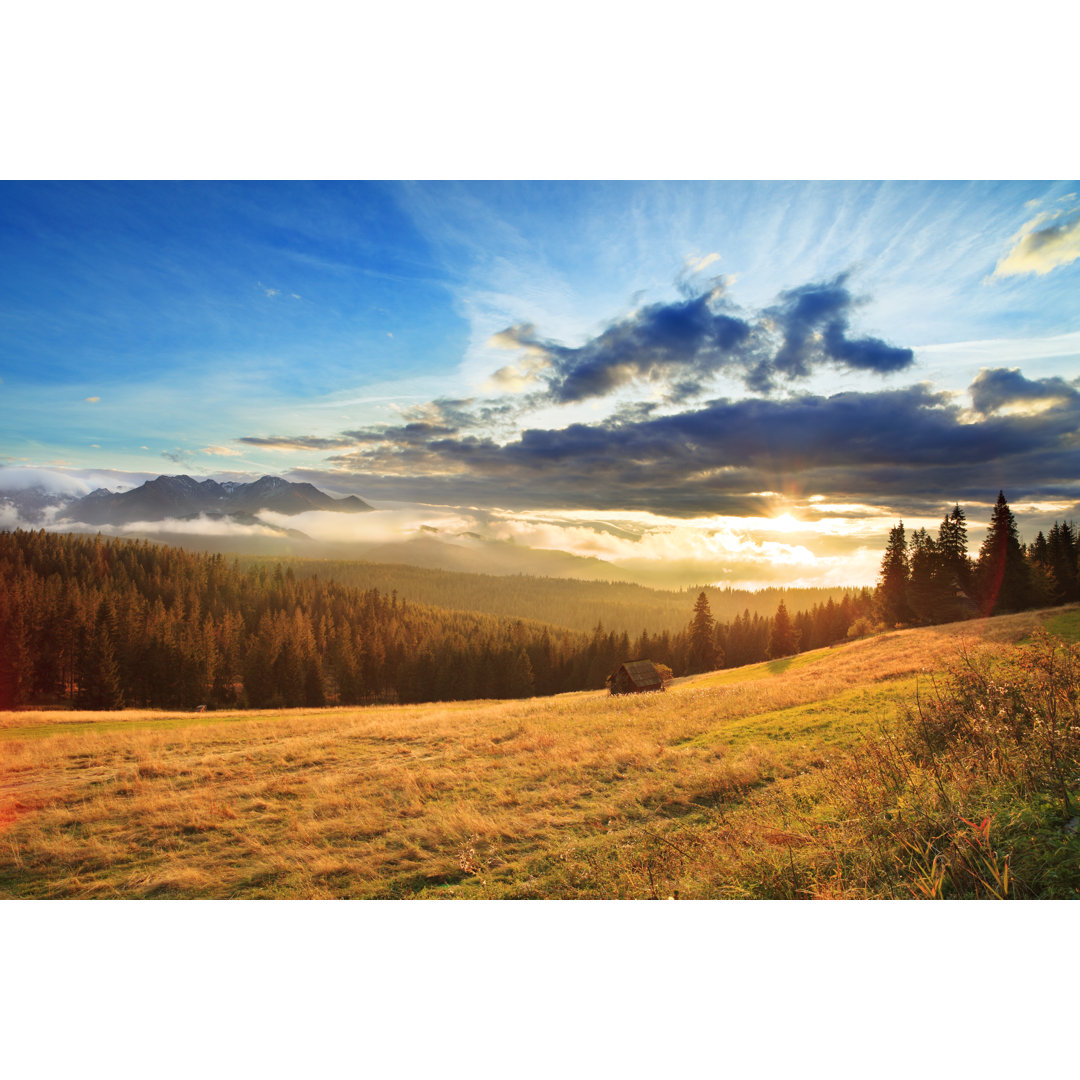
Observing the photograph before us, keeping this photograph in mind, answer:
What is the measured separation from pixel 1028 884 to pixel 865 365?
6.65 meters

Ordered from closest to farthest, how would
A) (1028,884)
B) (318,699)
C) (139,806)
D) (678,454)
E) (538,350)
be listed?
(1028,884), (139,806), (538,350), (678,454), (318,699)

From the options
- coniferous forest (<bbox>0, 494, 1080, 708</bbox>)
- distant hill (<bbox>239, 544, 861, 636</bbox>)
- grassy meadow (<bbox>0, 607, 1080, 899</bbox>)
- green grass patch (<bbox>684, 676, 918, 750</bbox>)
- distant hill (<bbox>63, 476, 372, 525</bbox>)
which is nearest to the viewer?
grassy meadow (<bbox>0, 607, 1080, 899</bbox>)

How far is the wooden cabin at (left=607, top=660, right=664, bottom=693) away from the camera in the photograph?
45.4 feet

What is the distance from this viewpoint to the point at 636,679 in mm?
14000

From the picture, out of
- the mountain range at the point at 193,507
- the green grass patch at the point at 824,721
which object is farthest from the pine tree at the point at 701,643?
the green grass patch at the point at 824,721

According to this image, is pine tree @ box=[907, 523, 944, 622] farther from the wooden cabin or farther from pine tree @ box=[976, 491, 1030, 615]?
the wooden cabin

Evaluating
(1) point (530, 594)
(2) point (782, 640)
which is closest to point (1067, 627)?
(2) point (782, 640)

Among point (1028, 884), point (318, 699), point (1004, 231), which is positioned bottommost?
point (318, 699)

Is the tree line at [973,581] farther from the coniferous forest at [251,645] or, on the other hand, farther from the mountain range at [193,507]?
the mountain range at [193,507]

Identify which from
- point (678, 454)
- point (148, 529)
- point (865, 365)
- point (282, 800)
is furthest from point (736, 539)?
point (148, 529)

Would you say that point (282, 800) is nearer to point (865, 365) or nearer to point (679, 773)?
point (679, 773)

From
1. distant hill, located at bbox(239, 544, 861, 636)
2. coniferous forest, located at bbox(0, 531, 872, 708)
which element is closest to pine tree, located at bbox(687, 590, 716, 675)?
coniferous forest, located at bbox(0, 531, 872, 708)

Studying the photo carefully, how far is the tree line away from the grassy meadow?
1266 cm

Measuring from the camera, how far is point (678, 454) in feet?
27.5
